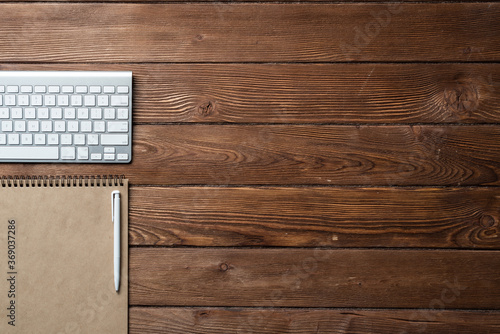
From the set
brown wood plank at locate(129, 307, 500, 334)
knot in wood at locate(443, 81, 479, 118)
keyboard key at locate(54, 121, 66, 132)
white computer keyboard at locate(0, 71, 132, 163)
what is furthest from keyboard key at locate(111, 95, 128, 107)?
knot in wood at locate(443, 81, 479, 118)

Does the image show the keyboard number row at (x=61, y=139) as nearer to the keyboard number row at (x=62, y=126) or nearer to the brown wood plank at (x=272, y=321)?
the keyboard number row at (x=62, y=126)

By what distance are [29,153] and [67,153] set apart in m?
0.07

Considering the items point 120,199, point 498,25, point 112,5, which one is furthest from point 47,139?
point 498,25

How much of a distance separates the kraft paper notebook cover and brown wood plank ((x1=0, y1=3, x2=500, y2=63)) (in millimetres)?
251

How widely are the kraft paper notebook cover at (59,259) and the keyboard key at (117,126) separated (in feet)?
0.30

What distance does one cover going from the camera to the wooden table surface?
0.65 m

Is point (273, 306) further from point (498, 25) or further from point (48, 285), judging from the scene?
point (498, 25)

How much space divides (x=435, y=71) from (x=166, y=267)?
621 mm

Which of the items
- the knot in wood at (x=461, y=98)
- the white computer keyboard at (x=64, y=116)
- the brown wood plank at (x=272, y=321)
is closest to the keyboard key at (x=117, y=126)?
the white computer keyboard at (x=64, y=116)

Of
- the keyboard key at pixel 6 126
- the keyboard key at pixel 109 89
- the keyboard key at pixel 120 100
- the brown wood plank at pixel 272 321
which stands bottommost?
the brown wood plank at pixel 272 321

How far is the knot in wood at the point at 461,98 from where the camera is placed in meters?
0.66

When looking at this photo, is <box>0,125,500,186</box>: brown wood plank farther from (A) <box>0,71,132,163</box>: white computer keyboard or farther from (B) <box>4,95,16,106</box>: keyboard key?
(B) <box>4,95,16,106</box>: keyboard key

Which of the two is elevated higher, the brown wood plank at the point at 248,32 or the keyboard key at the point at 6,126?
the brown wood plank at the point at 248,32

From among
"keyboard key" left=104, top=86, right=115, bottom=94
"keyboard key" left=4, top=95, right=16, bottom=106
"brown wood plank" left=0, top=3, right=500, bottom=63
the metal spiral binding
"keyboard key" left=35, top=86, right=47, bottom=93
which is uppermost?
"brown wood plank" left=0, top=3, right=500, bottom=63
